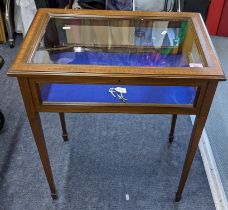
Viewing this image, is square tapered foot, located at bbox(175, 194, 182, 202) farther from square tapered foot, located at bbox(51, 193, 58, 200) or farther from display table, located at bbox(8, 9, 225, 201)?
square tapered foot, located at bbox(51, 193, 58, 200)

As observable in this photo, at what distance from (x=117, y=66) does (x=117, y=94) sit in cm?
13

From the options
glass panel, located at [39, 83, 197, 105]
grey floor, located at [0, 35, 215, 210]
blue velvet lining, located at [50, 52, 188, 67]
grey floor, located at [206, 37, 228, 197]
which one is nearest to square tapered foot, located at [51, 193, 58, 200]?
grey floor, located at [0, 35, 215, 210]

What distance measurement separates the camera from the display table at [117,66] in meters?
0.86

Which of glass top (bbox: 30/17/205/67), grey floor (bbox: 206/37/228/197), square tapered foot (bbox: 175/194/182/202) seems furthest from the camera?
grey floor (bbox: 206/37/228/197)

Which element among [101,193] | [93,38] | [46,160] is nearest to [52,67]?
[93,38]

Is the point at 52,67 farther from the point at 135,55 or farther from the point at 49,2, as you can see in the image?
the point at 49,2

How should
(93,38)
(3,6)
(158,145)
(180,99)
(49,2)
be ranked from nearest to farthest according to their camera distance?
1. (180,99)
2. (93,38)
3. (158,145)
4. (49,2)
5. (3,6)

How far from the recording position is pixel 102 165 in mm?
1446

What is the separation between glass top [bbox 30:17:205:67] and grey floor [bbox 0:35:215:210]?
2.06 ft

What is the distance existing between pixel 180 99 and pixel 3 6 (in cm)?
196

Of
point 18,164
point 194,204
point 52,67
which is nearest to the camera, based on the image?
point 52,67

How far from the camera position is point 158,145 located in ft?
5.09

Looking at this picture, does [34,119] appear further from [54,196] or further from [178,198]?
[178,198]

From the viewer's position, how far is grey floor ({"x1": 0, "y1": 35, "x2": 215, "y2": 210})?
4.27 ft
